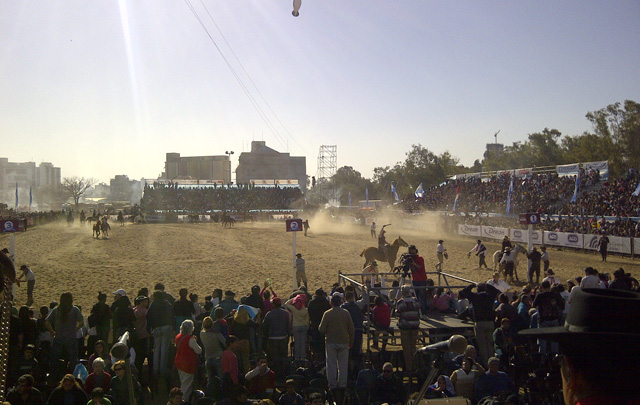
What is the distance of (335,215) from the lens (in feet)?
197

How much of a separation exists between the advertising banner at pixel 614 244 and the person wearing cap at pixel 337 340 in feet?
76.7

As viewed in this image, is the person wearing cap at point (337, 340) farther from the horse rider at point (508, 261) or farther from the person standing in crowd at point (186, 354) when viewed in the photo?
the horse rider at point (508, 261)

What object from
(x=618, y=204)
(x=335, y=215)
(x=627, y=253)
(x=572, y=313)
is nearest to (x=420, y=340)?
(x=572, y=313)

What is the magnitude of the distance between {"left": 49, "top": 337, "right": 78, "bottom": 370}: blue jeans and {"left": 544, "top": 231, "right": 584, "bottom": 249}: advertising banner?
1072 inches

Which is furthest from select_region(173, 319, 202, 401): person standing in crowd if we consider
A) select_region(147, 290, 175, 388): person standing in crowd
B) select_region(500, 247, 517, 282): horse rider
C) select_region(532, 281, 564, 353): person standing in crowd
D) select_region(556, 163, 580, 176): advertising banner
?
select_region(556, 163, 580, 176): advertising banner

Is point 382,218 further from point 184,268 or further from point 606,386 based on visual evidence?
point 606,386

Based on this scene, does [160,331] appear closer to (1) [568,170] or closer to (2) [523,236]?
(2) [523,236]

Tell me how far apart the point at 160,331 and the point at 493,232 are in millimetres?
30212

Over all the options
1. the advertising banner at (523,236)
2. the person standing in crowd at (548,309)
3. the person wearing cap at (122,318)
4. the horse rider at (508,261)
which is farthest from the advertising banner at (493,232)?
the person wearing cap at (122,318)

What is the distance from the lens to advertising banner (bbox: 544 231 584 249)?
28344mm

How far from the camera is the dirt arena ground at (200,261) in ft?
58.0

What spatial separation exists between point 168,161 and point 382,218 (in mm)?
134487

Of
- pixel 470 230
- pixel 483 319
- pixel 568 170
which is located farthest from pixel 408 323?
pixel 568 170

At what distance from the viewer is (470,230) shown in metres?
37.6
